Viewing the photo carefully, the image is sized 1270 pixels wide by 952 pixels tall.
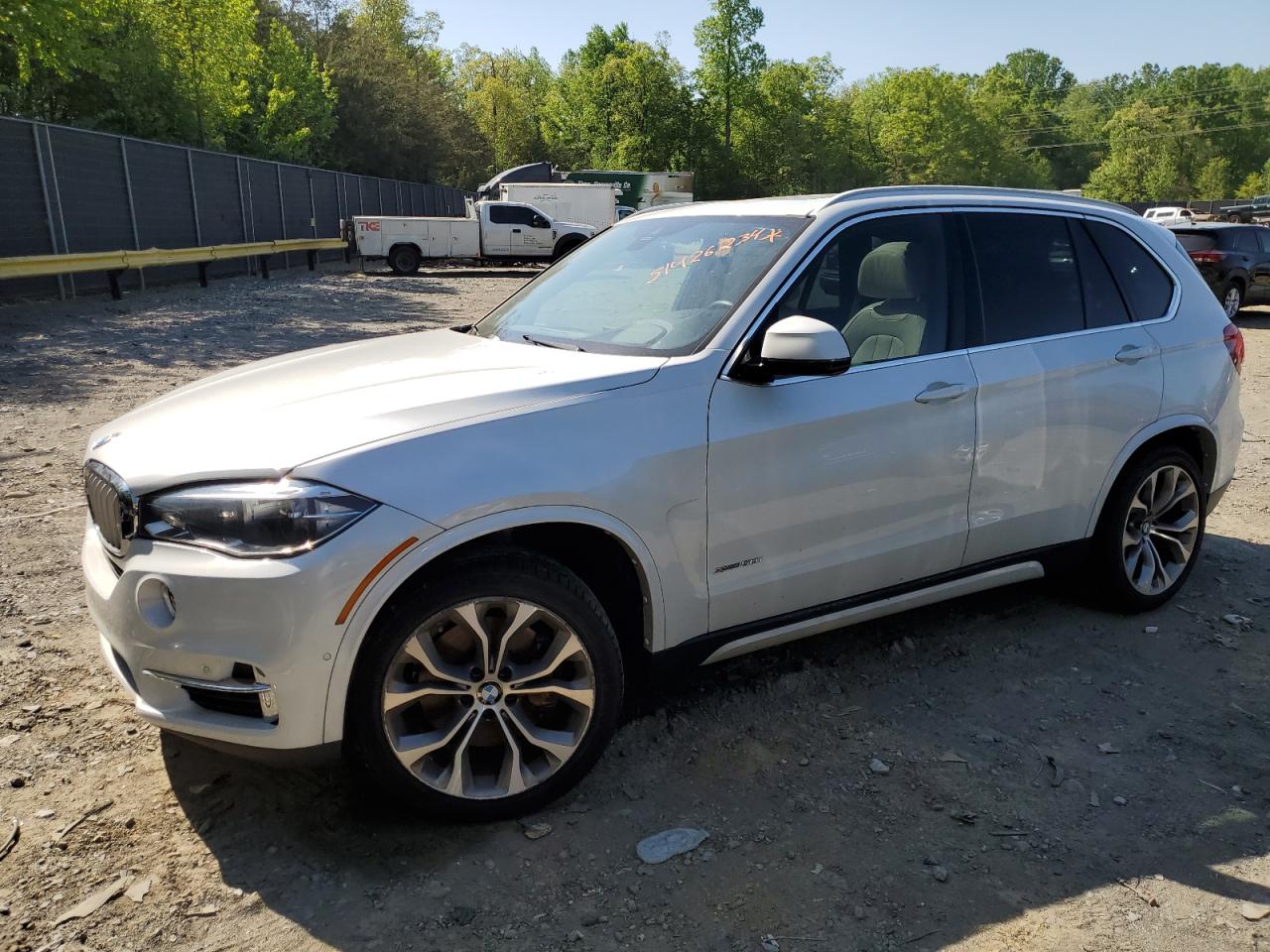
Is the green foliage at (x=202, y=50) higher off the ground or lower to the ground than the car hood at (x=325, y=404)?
higher

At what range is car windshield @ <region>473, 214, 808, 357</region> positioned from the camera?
3436 mm

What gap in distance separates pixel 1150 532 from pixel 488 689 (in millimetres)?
3230

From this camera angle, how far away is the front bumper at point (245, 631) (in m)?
2.51

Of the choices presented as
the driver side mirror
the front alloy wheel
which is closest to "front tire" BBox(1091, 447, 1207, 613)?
the driver side mirror

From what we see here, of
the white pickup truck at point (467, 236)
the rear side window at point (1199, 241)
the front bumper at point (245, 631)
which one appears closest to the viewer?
the front bumper at point (245, 631)

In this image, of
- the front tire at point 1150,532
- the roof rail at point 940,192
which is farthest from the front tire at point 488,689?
the front tire at point 1150,532

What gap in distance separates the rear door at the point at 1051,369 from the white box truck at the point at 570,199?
3369 cm

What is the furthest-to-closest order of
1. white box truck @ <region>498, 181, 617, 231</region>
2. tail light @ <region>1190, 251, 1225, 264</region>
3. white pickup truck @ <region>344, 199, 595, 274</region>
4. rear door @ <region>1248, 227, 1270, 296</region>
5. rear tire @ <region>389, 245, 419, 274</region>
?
white box truck @ <region>498, 181, 617, 231</region>
rear tire @ <region>389, 245, 419, 274</region>
white pickup truck @ <region>344, 199, 595, 274</region>
rear door @ <region>1248, 227, 1270, 296</region>
tail light @ <region>1190, 251, 1225, 264</region>

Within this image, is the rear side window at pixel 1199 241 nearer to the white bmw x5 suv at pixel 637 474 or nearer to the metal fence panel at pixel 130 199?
the white bmw x5 suv at pixel 637 474

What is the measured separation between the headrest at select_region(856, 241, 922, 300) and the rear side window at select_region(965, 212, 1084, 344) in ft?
1.01

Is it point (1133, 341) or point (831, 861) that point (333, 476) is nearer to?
point (831, 861)

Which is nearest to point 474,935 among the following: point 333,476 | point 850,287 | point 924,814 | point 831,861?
point 831,861

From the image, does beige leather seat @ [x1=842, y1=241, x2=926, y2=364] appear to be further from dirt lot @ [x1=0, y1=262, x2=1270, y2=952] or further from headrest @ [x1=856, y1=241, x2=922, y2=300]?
dirt lot @ [x1=0, y1=262, x2=1270, y2=952]

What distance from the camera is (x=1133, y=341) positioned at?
169 inches
